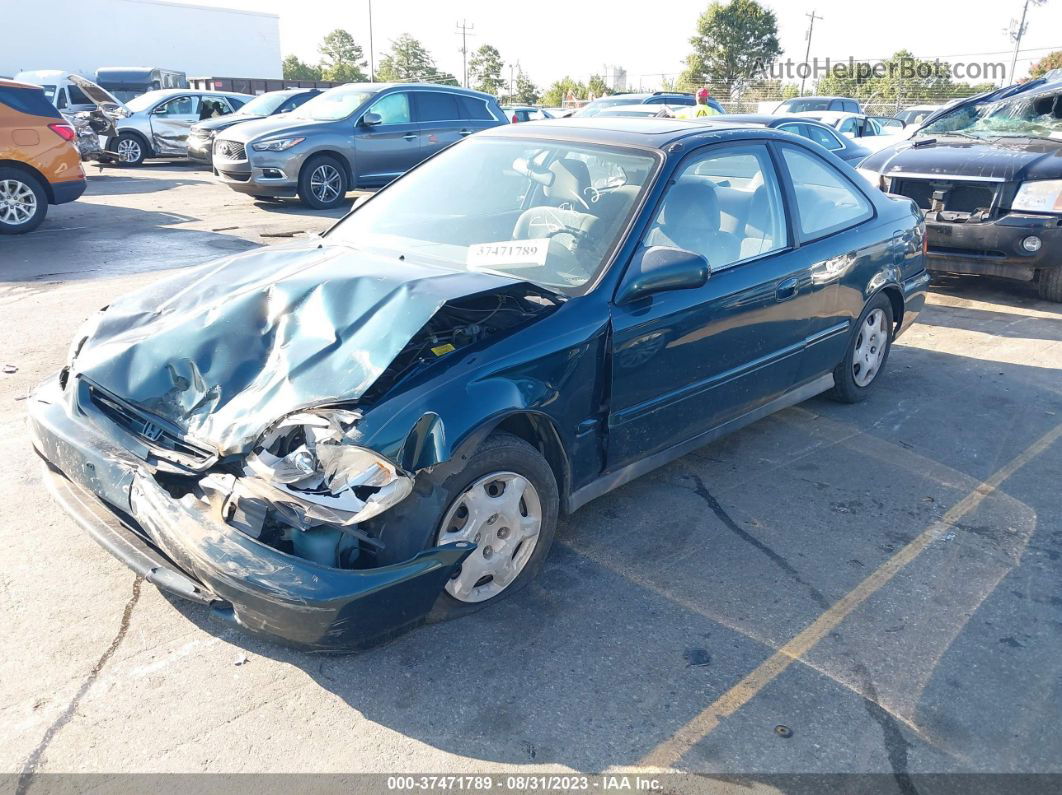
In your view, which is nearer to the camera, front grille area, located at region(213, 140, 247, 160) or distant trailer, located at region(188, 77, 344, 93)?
front grille area, located at region(213, 140, 247, 160)

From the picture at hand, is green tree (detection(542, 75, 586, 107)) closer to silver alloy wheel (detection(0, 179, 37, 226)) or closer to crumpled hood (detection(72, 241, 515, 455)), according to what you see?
silver alloy wheel (detection(0, 179, 37, 226))

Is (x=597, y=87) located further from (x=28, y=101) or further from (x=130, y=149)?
(x=28, y=101)

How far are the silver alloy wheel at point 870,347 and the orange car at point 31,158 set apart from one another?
9271mm

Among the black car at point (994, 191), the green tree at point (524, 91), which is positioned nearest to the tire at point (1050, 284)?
the black car at point (994, 191)

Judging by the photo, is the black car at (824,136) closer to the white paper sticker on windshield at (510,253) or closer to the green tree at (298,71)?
the white paper sticker on windshield at (510,253)

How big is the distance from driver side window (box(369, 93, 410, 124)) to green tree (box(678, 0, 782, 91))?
5281 centimetres

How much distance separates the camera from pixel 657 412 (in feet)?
12.0

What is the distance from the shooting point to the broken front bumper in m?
2.41

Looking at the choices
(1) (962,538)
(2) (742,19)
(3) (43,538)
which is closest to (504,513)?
(3) (43,538)

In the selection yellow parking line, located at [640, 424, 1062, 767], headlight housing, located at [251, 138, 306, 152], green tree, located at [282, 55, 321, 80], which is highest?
green tree, located at [282, 55, 321, 80]

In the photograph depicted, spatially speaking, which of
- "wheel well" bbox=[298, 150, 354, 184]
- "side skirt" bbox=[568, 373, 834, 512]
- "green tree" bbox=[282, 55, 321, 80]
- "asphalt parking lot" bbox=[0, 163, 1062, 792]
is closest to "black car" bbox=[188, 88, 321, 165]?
"wheel well" bbox=[298, 150, 354, 184]

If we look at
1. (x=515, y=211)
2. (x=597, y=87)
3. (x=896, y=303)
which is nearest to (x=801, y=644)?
(x=515, y=211)

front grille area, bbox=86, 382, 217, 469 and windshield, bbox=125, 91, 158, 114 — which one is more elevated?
windshield, bbox=125, 91, 158, 114

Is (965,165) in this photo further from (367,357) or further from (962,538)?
(367,357)
